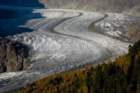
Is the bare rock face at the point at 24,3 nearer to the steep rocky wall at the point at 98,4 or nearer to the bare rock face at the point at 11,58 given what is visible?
Answer: the steep rocky wall at the point at 98,4

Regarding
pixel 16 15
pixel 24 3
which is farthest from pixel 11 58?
pixel 24 3

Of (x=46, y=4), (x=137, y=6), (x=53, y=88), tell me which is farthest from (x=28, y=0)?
(x=53, y=88)

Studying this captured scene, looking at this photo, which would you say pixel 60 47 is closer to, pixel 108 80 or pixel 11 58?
pixel 11 58

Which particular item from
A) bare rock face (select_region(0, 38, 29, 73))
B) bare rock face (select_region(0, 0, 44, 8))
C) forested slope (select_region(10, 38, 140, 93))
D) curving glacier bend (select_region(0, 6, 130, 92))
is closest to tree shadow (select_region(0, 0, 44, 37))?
bare rock face (select_region(0, 0, 44, 8))

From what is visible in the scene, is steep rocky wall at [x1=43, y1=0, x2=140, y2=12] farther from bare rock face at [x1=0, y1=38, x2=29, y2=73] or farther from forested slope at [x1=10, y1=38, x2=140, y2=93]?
forested slope at [x1=10, y1=38, x2=140, y2=93]

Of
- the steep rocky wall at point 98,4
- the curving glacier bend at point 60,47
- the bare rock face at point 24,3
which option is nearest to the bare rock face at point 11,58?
the curving glacier bend at point 60,47
